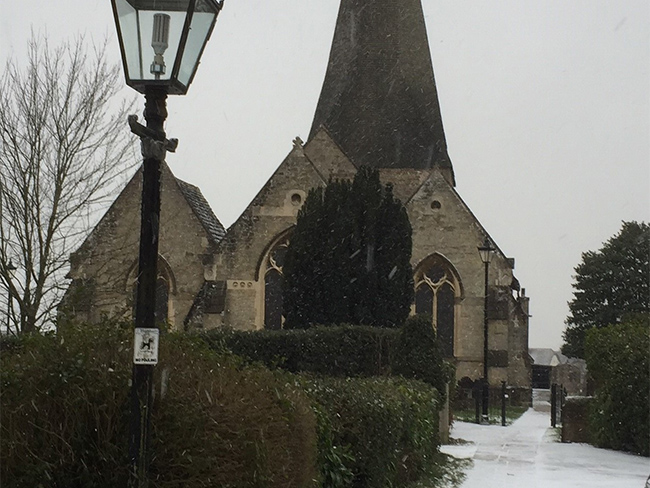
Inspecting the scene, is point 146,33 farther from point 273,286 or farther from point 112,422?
point 273,286

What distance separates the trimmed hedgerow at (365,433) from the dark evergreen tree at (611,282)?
151 feet

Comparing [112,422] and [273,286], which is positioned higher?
[273,286]

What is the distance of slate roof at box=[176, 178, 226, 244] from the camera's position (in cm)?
3228

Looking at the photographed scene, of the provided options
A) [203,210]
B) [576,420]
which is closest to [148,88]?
[576,420]

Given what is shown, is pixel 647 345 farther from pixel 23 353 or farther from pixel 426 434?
pixel 23 353

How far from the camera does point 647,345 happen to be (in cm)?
1611

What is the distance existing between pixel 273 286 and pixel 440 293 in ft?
17.6

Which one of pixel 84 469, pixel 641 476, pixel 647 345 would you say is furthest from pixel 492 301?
pixel 84 469

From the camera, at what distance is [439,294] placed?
31.2m

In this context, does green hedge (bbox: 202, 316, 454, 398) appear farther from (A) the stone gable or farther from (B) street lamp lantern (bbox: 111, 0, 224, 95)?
(B) street lamp lantern (bbox: 111, 0, 224, 95)

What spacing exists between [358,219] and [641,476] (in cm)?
1452

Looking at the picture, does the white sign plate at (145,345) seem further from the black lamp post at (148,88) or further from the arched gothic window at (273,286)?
the arched gothic window at (273,286)

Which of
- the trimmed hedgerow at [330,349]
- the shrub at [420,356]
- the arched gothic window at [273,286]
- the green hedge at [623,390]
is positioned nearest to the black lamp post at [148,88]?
the shrub at [420,356]

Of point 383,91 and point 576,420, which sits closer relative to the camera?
→ point 576,420
